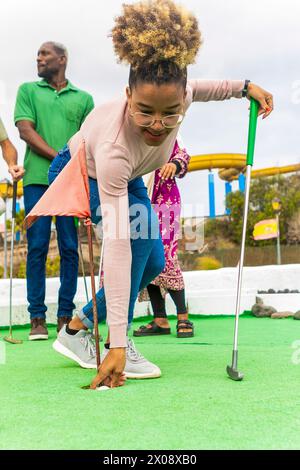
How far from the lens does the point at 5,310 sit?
17.3ft

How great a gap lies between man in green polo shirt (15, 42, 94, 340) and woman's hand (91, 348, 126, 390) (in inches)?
81.5

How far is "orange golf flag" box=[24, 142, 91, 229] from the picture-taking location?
8.40 ft

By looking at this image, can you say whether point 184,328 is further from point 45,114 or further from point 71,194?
point 71,194

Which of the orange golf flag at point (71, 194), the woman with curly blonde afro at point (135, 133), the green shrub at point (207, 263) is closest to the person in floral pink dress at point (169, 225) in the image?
the woman with curly blonde afro at point (135, 133)

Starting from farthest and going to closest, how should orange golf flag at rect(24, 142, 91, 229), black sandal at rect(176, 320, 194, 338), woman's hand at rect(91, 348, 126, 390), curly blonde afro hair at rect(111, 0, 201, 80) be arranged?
1. black sandal at rect(176, 320, 194, 338)
2. orange golf flag at rect(24, 142, 91, 229)
3. woman's hand at rect(91, 348, 126, 390)
4. curly blonde afro hair at rect(111, 0, 201, 80)

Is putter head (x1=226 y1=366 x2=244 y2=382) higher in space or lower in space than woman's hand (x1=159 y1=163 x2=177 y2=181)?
lower

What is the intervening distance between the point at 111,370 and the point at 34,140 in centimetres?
244

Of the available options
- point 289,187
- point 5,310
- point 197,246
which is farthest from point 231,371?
point 289,187

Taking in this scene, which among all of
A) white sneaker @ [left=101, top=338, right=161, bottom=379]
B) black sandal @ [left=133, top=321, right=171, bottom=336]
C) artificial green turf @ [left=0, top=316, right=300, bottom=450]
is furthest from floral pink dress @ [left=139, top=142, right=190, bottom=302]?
white sneaker @ [left=101, top=338, right=161, bottom=379]

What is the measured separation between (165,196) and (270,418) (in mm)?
2841

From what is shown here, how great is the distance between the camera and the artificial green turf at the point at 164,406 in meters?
1.59

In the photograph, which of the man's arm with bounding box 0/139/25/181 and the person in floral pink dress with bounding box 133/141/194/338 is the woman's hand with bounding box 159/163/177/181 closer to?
the person in floral pink dress with bounding box 133/141/194/338

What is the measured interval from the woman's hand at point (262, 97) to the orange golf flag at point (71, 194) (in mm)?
738
